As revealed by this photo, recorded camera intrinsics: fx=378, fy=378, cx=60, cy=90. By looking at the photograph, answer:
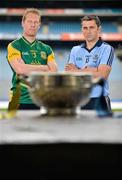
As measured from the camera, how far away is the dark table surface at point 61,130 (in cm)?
60

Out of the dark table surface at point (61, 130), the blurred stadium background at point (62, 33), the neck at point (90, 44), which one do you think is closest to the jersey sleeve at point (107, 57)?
the neck at point (90, 44)

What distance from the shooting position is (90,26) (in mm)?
2828

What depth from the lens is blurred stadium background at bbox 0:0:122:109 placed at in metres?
4.66

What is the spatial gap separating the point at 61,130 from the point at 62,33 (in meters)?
4.67

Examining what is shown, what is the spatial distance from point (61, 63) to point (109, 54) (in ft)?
6.87

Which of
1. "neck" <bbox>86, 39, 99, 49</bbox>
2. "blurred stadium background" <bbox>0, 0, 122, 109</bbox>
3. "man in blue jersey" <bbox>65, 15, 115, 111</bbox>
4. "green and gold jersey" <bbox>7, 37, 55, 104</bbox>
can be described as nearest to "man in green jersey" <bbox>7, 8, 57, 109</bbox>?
"green and gold jersey" <bbox>7, 37, 55, 104</bbox>

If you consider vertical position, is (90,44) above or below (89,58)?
above

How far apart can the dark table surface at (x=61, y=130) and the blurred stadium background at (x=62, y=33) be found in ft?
12.0

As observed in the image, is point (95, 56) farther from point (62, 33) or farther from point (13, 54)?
point (62, 33)

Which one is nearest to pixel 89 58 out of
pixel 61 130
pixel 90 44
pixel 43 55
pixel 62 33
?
pixel 90 44

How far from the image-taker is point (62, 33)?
17.3 ft

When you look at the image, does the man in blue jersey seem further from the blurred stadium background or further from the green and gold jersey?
the blurred stadium background
